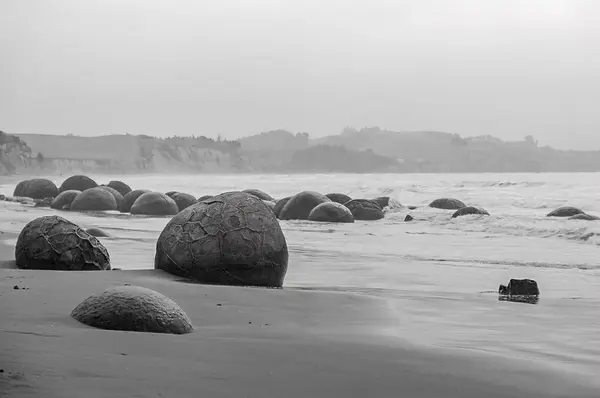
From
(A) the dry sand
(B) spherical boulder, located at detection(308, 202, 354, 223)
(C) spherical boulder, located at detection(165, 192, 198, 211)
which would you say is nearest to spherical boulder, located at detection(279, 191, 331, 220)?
(B) spherical boulder, located at detection(308, 202, 354, 223)

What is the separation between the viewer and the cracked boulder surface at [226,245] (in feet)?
24.4

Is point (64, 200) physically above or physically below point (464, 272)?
below

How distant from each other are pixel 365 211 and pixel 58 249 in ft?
52.1

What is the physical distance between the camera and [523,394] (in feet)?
11.8

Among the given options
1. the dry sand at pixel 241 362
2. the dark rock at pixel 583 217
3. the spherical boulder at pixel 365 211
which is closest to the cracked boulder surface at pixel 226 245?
the dry sand at pixel 241 362

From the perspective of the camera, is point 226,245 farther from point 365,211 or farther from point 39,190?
point 39,190

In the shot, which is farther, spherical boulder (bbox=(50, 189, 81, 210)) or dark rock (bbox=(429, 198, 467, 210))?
dark rock (bbox=(429, 198, 467, 210))

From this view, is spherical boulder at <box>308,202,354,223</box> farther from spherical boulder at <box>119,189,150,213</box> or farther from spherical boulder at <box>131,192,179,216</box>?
spherical boulder at <box>119,189,150,213</box>

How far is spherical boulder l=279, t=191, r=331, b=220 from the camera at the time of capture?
857 inches

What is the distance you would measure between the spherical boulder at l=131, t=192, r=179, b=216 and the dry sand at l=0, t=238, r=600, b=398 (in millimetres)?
18885

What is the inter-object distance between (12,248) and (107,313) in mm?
6205

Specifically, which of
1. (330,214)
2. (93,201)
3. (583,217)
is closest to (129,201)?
(93,201)

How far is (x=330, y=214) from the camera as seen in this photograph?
20922 millimetres

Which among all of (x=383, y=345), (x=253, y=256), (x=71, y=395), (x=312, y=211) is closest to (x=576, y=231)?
(x=312, y=211)
